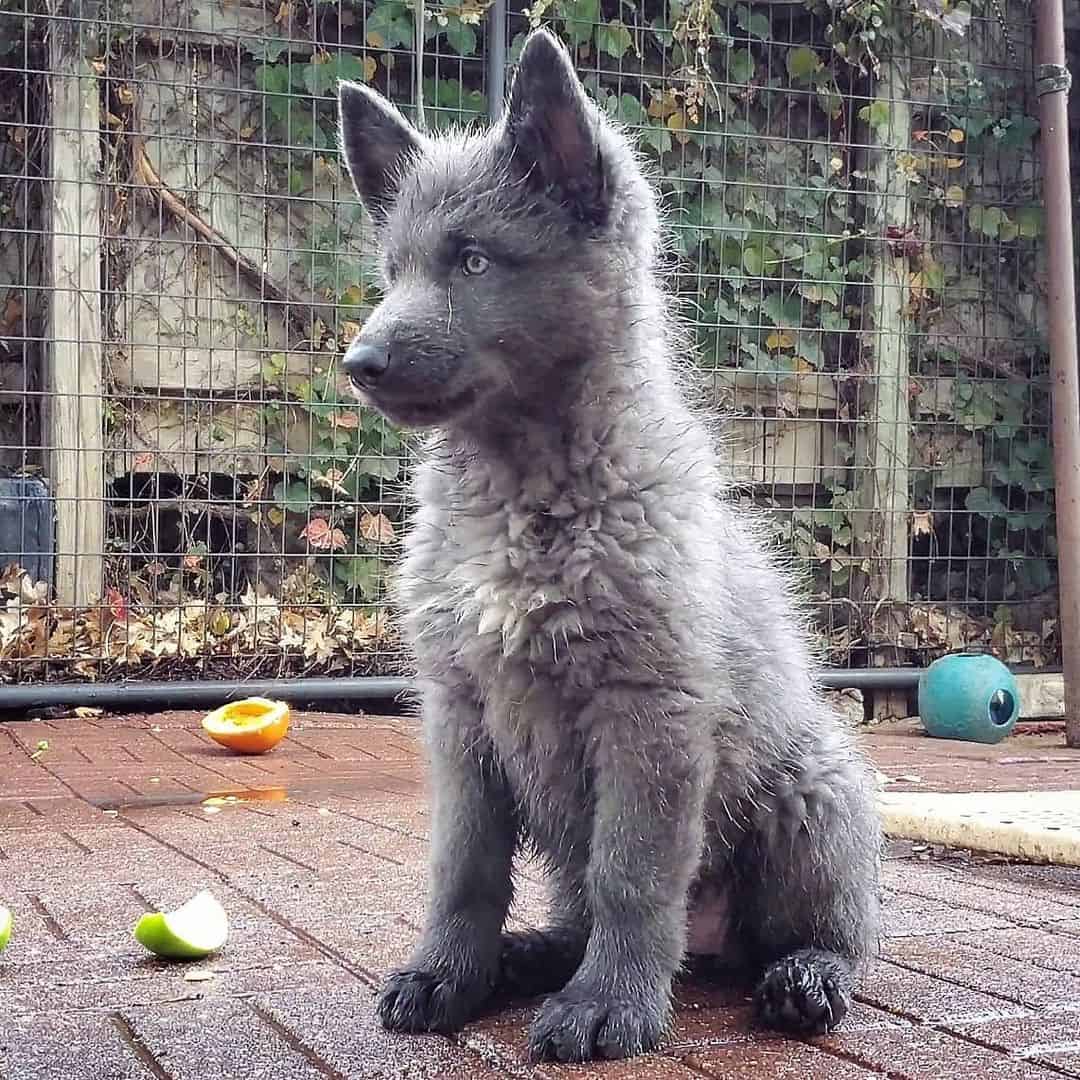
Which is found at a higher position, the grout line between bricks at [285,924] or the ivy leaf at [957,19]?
the ivy leaf at [957,19]

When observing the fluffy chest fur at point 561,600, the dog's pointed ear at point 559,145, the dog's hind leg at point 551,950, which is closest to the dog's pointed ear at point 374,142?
the dog's pointed ear at point 559,145

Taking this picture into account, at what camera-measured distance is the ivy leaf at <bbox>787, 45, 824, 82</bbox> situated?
26.2ft

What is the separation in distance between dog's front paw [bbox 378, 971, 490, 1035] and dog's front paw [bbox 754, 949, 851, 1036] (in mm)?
500

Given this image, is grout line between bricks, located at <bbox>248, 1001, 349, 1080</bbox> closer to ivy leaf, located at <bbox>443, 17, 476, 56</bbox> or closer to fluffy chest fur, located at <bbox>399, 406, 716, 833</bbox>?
fluffy chest fur, located at <bbox>399, 406, 716, 833</bbox>

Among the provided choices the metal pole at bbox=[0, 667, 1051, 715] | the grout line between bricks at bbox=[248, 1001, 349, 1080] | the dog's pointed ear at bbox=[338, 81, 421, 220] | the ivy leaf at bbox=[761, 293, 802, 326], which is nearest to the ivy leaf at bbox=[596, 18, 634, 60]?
the ivy leaf at bbox=[761, 293, 802, 326]

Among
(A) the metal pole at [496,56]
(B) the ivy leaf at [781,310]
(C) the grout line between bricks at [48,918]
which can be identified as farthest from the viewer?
(B) the ivy leaf at [781,310]

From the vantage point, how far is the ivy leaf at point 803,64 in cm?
799

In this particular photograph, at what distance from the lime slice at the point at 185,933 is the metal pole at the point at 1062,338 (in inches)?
214

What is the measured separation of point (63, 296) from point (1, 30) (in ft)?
4.35

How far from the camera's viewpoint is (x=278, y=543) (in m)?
7.58

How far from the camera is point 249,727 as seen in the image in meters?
5.96

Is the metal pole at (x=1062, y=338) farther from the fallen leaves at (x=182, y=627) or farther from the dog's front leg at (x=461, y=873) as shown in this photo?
the dog's front leg at (x=461, y=873)

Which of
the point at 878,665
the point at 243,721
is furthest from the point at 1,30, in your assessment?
the point at 878,665

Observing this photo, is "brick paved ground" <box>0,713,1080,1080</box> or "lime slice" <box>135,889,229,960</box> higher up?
"lime slice" <box>135,889,229,960</box>
